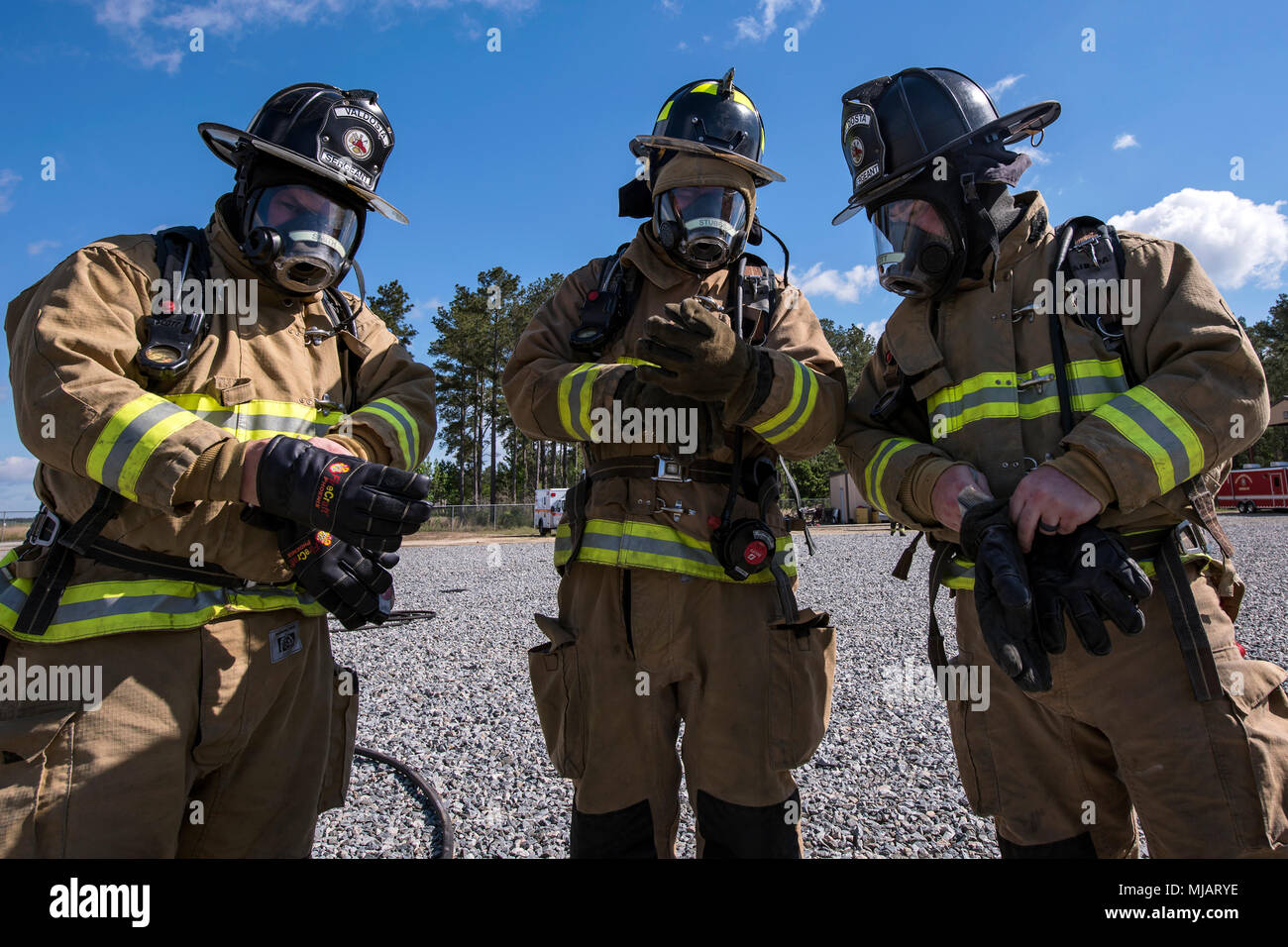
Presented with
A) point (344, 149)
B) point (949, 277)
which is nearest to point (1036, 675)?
point (949, 277)

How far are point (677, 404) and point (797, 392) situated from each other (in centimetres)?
39

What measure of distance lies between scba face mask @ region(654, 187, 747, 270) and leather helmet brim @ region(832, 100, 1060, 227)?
485 millimetres

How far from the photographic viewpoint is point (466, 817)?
4004 mm

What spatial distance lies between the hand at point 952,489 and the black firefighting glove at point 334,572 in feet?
5.40

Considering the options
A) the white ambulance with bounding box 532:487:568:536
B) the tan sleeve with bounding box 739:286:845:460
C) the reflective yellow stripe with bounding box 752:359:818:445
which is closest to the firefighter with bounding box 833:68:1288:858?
the tan sleeve with bounding box 739:286:845:460

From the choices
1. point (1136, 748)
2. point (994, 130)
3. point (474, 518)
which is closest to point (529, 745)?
point (1136, 748)

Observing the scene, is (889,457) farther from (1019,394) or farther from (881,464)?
(1019,394)

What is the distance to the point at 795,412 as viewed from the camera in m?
2.25

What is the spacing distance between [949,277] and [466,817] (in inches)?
147

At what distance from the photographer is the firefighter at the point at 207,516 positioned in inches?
73.7

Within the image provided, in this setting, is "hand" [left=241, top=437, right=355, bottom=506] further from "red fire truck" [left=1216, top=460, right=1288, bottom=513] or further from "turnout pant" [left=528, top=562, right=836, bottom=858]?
"red fire truck" [left=1216, top=460, right=1288, bottom=513]

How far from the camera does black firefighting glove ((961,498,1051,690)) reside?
1.76m

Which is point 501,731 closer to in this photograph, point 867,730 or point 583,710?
point 867,730
